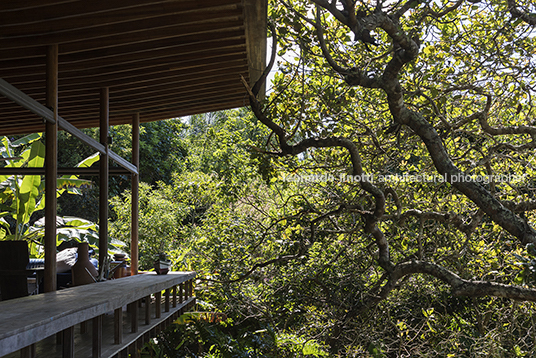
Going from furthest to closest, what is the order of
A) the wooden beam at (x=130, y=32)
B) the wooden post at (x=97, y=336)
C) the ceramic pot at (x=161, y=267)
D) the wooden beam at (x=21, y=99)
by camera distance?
the ceramic pot at (x=161, y=267) < the wooden beam at (x=130, y=32) < the wooden beam at (x=21, y=99) < the wooden post at (x=97, y=336)

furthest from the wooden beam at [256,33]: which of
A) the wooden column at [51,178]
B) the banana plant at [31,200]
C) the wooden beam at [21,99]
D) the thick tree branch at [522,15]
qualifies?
the banana plant at [31,200]

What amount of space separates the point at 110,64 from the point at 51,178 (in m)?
1.38

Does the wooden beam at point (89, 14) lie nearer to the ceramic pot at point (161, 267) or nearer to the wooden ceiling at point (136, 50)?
the wooden ceiling at point (136, 50)

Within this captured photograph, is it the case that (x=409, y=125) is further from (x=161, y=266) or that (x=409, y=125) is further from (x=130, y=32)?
(x=161, y=266)

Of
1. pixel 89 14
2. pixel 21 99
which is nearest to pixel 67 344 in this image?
pixel 21 99

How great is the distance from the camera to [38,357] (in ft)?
9.19

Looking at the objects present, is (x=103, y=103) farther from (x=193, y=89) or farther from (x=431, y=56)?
(x=431, y=56)

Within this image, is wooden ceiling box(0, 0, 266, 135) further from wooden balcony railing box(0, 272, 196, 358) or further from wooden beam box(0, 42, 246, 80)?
wooden balcony railing box(0, 272, 196, 358)

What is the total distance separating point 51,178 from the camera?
12.0 ft

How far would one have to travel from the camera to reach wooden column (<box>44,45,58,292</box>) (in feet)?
12.0

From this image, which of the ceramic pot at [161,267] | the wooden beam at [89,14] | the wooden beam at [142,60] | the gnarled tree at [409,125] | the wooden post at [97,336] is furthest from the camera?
the ceramic pot at [161,267]

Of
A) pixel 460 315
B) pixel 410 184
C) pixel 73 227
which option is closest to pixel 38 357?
pixel 410 184

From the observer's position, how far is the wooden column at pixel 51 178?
12.0 ft

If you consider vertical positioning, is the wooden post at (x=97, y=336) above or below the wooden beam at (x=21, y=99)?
below
